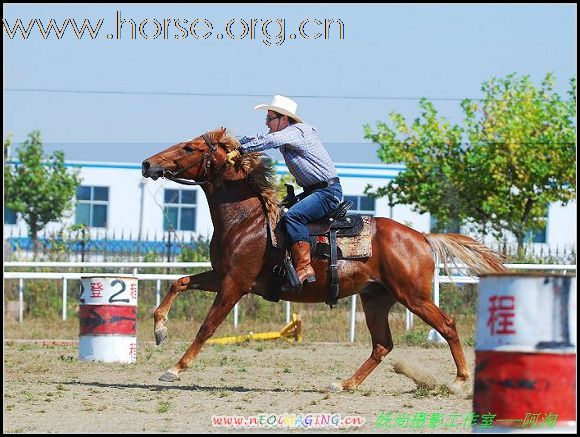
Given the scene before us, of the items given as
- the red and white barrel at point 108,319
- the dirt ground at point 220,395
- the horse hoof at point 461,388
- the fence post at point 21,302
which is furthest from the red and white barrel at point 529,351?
the fence post at point 21,302

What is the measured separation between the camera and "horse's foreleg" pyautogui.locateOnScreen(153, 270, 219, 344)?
11086mm

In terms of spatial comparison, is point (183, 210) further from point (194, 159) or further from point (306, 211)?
point (306, 211)

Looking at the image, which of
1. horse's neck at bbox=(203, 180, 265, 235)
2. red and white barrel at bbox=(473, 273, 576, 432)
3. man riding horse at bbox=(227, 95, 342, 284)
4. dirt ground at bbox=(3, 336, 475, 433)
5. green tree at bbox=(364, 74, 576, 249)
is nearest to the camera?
red and white barrel at bbox=(473, 273, 576, 432)

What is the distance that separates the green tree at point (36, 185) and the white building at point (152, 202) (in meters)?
3.24

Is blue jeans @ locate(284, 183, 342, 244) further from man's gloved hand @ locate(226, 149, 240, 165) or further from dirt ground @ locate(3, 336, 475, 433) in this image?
dirt ground @ locate(3, 336, 475, 433)

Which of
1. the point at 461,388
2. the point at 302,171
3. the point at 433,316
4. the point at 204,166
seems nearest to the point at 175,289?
the point at 204,166

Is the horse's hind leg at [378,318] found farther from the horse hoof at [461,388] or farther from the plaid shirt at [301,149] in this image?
the plaid shirt at [301,149]

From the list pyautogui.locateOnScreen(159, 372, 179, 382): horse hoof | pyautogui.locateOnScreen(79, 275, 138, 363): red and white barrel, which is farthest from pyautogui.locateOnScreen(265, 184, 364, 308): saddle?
pyautogui.locateOnScreen(79, 275, 138, 363): red and white barrel

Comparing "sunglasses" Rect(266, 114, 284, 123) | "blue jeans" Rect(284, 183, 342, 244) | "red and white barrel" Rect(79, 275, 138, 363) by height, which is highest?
"sunglasses" Rect(266, 114, 284, 123)

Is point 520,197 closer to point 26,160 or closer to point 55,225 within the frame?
point 26,160

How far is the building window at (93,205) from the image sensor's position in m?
44.2

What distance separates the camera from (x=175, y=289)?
11.2m

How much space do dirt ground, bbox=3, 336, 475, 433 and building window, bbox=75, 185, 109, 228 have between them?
2880 centimetres

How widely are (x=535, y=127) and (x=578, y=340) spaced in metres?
21.9
